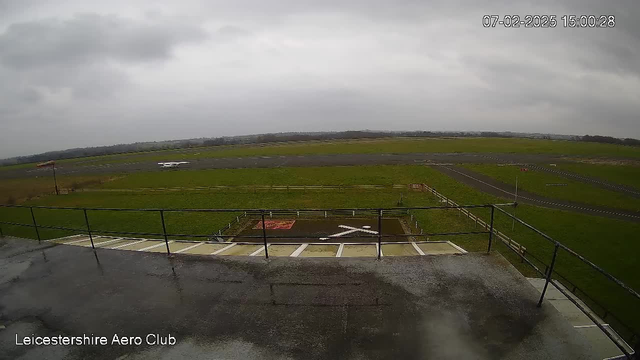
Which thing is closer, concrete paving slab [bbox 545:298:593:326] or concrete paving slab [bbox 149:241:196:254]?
concrete paving slab [bbox 545:298:593:326]

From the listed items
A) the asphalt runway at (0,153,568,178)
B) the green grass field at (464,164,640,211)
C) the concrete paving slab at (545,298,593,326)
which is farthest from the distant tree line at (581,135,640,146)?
the concrete paving slab at (545,298,593,326)

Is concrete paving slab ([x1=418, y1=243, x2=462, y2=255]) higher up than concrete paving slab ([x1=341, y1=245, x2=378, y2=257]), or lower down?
lower down

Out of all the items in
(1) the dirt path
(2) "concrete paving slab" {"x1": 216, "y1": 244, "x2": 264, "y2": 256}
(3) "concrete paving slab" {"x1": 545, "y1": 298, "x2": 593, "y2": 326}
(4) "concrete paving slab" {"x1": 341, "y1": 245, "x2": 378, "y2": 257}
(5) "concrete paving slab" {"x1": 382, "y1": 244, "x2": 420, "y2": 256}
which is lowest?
(1) the dirt path

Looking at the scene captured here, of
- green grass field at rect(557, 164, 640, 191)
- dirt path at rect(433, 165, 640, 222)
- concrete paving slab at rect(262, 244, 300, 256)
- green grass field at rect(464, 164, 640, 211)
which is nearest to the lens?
concrete paving slab at rect(262, 244, 300, 256)

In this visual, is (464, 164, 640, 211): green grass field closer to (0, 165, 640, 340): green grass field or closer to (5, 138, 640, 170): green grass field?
(0, 165, 640, 340): green grass field

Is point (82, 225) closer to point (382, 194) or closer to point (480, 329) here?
point (382, 194)

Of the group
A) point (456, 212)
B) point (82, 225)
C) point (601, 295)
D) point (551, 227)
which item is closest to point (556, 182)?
point (551, 227)

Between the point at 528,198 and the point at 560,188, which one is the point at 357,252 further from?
the point at 560,188
